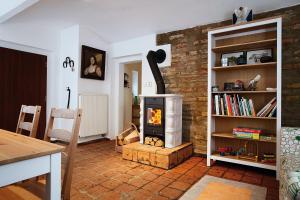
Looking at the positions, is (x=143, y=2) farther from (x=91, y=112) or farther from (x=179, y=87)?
(x=91, y=112)

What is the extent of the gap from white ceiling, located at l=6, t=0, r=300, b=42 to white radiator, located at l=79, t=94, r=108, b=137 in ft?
4.83

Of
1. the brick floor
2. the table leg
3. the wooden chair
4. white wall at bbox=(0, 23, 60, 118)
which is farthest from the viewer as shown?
white wall at bbox=(0, 23, 60, 118)

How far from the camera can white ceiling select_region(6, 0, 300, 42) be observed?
289 cm

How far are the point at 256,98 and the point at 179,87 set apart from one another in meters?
1.30

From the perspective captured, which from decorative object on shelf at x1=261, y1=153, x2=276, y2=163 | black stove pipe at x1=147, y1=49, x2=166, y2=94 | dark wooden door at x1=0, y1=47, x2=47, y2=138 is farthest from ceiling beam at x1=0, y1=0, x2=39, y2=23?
decorative object on shelf at x1=261, y1=153, x2=276, y2=163

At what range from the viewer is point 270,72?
9.11ft

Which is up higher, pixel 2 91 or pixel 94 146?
pixel 2 91

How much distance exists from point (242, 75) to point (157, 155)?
178 cm

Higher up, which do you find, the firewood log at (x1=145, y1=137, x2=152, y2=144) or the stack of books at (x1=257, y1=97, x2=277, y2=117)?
the stack of books at (x1=257, y1=97, x2=277, y2=117)

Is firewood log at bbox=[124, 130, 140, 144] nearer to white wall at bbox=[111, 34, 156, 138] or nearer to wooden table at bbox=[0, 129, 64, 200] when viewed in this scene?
white wall at bbox=[111, 34, 156, 138]

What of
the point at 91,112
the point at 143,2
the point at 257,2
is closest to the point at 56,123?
the point at 91,112

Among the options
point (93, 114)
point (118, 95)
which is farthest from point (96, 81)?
point (93, 114)

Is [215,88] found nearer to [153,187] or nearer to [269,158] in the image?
[269,158]

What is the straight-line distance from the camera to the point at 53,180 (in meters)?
0.96
